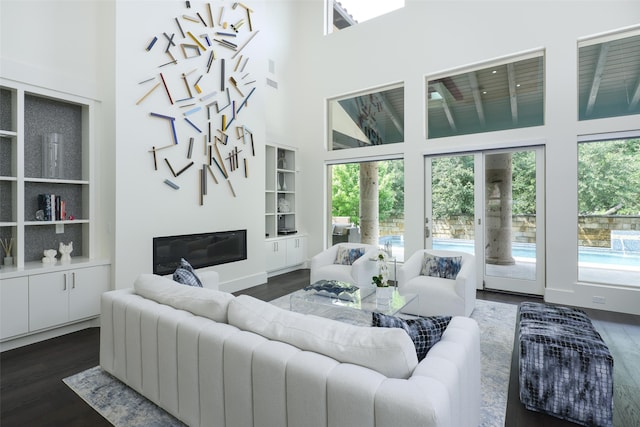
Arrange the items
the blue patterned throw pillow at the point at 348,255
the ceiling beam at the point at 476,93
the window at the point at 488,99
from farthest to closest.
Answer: the ceiling beam at the point at 476,93, the blue patterned throw pillow at the point at 348,255, the window at the point at 488,99

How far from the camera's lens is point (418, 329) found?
5.29ft

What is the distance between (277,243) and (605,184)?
4950mm

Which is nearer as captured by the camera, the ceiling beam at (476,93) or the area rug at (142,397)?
the area rug at (142,397)

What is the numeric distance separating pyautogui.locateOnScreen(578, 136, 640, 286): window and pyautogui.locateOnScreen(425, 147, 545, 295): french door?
476 mm

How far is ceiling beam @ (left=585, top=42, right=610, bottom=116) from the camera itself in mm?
4270

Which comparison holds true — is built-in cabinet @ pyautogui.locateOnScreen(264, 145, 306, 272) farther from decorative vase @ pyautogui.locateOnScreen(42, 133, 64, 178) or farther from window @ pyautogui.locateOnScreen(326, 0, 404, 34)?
decorative vase @ pyautogui.locateOnScreen(42, 133, 64, 178)

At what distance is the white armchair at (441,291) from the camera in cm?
357

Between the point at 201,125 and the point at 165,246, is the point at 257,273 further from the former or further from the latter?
the point at 201,125

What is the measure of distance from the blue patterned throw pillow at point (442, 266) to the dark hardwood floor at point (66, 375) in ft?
5.03

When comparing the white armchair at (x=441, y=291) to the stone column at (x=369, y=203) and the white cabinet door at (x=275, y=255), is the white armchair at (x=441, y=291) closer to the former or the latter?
the stone column at (x=369, y=203)

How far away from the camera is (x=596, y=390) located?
1978mm

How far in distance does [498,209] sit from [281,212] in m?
3.84

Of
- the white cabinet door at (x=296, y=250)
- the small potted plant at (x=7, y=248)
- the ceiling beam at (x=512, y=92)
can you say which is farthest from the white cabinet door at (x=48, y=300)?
the ceiling beam at (x=512, y=92)

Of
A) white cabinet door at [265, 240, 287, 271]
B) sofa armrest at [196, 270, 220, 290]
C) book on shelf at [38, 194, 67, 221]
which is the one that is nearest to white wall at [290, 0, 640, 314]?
white cabinet door at [265, 240, 287, 271]
